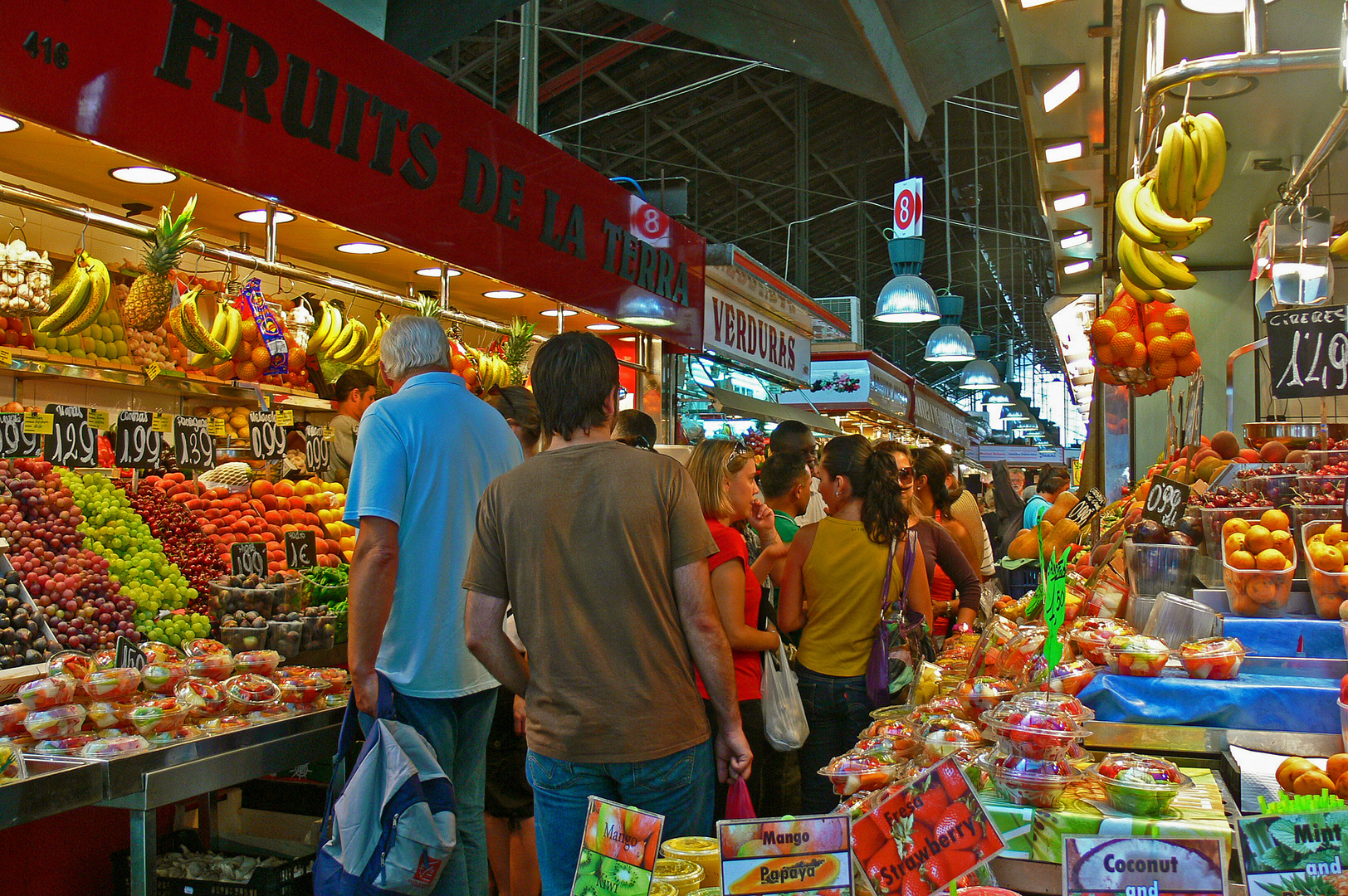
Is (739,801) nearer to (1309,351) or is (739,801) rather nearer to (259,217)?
(1309,351)

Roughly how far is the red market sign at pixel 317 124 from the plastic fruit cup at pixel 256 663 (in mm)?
1481

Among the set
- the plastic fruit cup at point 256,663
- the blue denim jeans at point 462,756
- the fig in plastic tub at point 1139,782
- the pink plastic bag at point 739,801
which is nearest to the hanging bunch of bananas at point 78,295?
the plastic fruit cup at point 256,663

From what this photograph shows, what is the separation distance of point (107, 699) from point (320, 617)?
0.91 meters

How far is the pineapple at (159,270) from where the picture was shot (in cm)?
383

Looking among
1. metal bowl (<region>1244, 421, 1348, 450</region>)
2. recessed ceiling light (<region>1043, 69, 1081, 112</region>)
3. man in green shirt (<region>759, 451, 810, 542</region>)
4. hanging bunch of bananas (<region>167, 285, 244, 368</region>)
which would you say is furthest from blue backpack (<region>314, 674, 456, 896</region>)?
recessed ceiling light (<region>1043, 69, 1081, 112</region>)

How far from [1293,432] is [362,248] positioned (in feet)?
13.6

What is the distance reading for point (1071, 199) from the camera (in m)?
6.36

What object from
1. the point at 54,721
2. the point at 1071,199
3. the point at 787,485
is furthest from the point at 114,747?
the point at 1071,199

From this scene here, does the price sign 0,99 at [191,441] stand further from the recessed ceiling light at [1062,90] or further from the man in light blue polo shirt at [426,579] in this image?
the recessed ceiling light at [1062,90]

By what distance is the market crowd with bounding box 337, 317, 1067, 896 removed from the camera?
7.38 ft

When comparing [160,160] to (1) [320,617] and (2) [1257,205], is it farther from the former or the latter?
(2) [1257,205]

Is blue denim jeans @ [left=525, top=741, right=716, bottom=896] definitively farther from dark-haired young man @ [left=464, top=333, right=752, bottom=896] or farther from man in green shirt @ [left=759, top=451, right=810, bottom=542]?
man in green shirt @ [left=759, top=451, right=810, bottom=542]

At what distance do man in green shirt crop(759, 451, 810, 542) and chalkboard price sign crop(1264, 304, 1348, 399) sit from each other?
1.83 metres

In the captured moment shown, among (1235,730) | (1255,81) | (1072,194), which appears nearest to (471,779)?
(1235,730)
